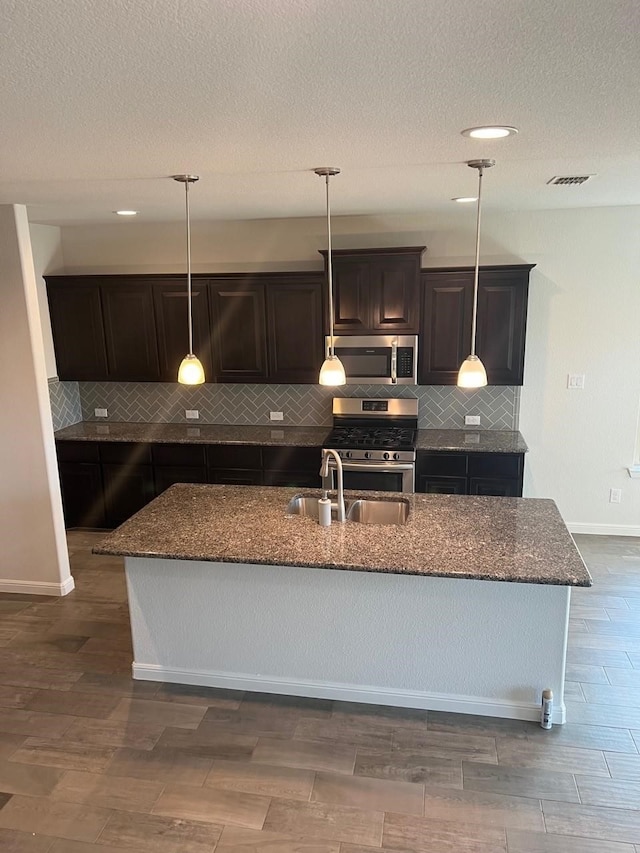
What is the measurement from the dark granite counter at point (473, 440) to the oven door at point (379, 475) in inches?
9.0

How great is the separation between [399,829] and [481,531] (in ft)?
4.36

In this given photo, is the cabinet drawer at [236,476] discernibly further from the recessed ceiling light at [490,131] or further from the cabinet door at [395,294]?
the recessed ceiling light at [490,131]

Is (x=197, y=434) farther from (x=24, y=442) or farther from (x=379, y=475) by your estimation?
(x=379, y=475)

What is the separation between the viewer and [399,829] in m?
2.31

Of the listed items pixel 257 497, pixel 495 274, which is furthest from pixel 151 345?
pixel 495 274

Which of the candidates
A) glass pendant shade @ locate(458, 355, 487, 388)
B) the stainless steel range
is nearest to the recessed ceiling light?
glass pendant shade @ locate(458, 355, 487, 388)

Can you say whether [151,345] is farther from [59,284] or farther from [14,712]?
[14,712]

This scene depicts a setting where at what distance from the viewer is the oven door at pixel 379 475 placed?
453cm

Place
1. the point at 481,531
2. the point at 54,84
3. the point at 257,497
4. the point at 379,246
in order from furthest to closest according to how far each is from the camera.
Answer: the point at 379,246 → the point at 257,497 → the point at 481,531 → the point at 54,84

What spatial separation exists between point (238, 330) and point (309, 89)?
3.40 metres

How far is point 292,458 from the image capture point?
15.8 ft

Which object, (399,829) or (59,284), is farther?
(59,284)

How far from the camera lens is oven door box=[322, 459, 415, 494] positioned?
4.53m

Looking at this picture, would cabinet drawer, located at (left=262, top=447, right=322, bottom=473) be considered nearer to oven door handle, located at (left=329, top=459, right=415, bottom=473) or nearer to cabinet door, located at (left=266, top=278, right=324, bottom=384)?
oven door handle, located at (left=329, top=459, right=415, bottom=473)
